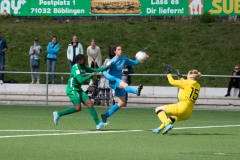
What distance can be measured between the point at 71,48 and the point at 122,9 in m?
12.2

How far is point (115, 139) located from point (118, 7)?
27.2m

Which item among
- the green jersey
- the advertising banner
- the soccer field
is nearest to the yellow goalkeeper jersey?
the soccer field

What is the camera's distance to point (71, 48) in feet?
97.9

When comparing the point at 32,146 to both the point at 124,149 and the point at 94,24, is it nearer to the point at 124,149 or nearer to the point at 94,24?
the point at 124,149

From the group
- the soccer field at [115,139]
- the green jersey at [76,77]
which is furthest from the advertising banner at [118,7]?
the green jersey at [76,77]

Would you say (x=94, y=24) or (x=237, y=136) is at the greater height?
(x=94, y=24)

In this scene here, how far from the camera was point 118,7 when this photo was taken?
136 ft

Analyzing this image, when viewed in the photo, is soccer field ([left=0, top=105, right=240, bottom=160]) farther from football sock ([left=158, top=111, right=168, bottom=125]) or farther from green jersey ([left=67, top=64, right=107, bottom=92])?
green jersey ([left=67, top=64, right=107, bottom=92])

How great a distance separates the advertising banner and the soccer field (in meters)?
19.0

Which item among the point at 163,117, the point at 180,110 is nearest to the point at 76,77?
the point at 163,117

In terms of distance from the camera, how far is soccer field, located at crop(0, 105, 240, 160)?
1224 centimetres

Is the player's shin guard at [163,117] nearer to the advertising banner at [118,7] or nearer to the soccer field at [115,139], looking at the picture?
the soccer field at [115,139]

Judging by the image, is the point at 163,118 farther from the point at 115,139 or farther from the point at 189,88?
the point at 115,139

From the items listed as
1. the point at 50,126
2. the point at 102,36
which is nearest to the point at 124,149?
the point at 50,126
